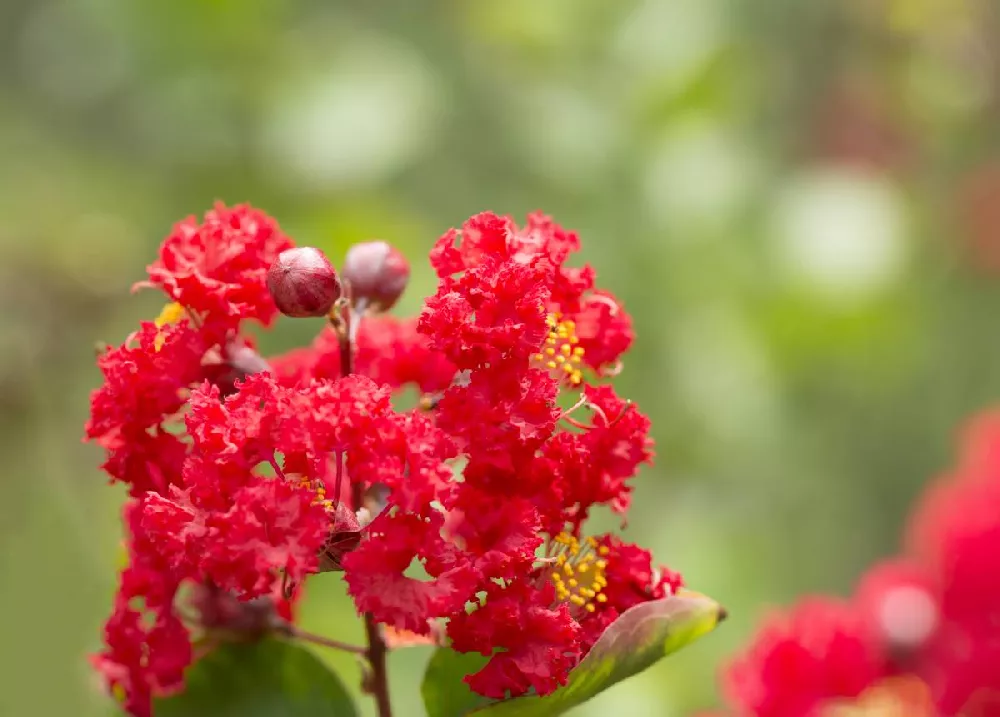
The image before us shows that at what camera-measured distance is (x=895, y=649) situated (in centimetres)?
104

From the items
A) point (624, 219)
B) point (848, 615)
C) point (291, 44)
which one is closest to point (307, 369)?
point (848, 615)

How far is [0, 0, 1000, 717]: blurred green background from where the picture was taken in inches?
80.0

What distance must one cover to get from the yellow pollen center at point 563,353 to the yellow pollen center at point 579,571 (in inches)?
3.5

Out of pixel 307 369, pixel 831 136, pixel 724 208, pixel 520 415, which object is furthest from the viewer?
pixel 831 136

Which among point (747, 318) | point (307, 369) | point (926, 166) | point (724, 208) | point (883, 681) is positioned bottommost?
point (883, 681)

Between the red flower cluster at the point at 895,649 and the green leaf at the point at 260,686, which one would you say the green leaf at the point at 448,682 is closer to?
the green leaf at the point at 260,686

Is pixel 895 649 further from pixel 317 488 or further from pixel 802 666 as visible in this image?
pixel 317 488

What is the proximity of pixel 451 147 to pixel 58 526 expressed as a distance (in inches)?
45.4

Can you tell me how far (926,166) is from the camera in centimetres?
270

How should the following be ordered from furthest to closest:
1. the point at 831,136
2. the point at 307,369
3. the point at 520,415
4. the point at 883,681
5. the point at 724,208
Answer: the point at 831,136 → the point at 724,208 → the point at 883,681 → the point at 307,369 → the point at 520,415

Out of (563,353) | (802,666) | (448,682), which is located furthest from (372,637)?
(802,666)

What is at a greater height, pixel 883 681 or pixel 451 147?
pixel 451 147

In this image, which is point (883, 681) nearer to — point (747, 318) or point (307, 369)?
point (307, 369)

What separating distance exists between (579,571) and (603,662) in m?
0.06
